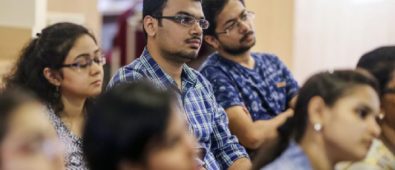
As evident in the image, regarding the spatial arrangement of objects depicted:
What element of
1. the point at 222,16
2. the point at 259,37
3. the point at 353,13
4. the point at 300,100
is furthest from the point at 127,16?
the point at 300,100

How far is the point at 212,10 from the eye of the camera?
231cm

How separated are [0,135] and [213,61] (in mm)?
1322

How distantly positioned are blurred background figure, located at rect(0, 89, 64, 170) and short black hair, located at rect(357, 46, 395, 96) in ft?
3.42

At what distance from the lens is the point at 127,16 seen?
4117 mm

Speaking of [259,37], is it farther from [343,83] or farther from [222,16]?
[343,83]

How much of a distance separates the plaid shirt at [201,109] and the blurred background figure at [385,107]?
48 centimetres

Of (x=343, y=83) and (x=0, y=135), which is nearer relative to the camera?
(x=0, y=135)

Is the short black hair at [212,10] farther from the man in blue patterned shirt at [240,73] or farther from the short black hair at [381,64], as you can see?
the short black hair at [381,64]

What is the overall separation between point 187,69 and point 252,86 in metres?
0.29

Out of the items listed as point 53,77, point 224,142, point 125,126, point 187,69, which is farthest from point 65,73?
point 125,126

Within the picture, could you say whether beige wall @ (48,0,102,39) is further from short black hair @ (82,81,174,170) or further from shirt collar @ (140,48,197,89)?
Result: short black hair @ (82,81,174,170)

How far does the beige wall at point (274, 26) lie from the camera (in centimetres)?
312

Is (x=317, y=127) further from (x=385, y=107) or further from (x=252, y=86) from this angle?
(x=252, y=86)

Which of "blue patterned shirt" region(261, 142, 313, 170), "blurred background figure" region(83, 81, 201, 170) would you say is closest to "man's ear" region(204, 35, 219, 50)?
"blue patterned shirt" region(261, 142, 313, 170)
